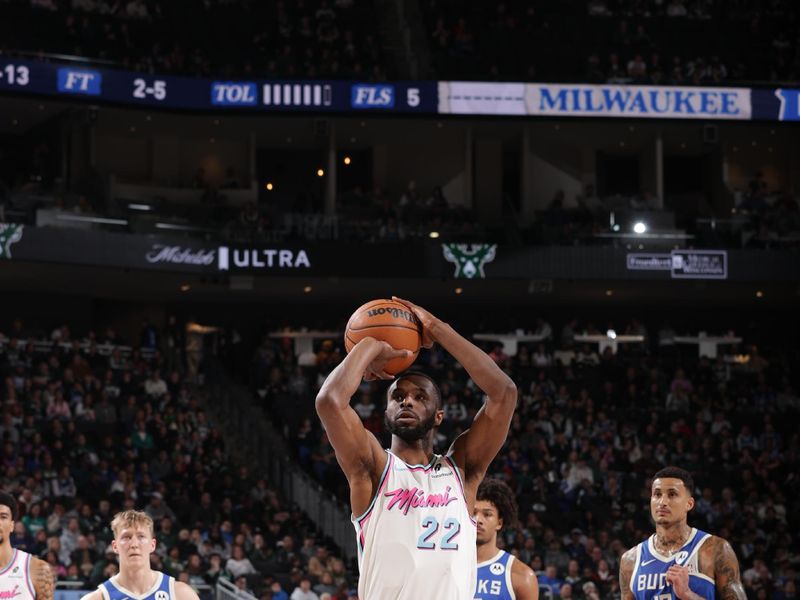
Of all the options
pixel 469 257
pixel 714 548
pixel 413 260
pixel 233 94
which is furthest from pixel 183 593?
pixel 233 94

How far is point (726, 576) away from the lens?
28.8 feet

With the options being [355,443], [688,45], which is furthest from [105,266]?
[355,443]

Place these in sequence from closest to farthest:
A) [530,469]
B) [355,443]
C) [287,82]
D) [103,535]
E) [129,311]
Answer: [355,443] < [103,535] < [530,469] < [287,82] < [129,311]

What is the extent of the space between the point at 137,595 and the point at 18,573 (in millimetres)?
1180

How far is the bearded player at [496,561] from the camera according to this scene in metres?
8.66

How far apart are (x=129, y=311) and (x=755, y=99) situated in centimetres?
1579

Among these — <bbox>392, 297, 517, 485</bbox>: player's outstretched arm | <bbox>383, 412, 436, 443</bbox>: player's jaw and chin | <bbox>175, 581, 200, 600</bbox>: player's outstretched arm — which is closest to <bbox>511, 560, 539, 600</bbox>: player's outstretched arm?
<bbox>175, 581, 200, 600</bbox>: player's outstretched arm

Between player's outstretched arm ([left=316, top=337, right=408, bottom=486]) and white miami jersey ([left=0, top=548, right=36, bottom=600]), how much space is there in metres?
3.59

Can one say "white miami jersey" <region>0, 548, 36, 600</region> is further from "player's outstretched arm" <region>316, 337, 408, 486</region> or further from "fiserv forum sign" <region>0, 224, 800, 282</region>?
"fiserv forum sign" <region>0, 224, 800, 282</region>

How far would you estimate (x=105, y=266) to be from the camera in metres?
29.0

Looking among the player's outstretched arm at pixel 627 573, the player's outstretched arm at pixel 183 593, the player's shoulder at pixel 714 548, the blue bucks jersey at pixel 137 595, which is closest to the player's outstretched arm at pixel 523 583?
the player's outstretched arm at pixel 627 573

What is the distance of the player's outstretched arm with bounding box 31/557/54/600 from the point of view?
913cm

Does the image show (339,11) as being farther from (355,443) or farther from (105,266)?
(355,443)

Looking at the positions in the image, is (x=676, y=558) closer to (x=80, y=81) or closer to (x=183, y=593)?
(x=183, y=593)
